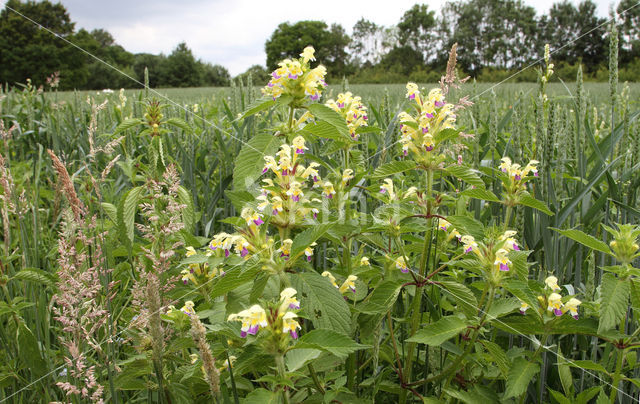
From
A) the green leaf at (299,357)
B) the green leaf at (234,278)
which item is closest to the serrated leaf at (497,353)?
the green leaf at (299,357)

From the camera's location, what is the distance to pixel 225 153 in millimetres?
2264

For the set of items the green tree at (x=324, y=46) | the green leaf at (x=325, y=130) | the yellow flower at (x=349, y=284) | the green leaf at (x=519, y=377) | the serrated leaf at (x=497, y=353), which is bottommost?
the green leaf at (x=519, y=377)

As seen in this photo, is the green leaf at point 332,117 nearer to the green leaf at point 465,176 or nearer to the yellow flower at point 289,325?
the green leaf at point 465,176

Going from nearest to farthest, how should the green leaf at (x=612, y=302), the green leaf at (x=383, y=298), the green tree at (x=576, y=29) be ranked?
the green leaf at (x=612, y=302) → the green leaf at (x=383, y=298) → the green tree at (x=576, y=29)

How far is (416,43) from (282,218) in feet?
51.1

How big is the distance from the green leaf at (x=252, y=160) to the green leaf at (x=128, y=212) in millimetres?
365

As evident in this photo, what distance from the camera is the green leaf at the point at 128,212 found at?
1.28 m

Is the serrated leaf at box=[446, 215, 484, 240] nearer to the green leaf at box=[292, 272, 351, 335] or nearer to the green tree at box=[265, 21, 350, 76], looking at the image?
the green leaf at box=[292, 272, 351, 335]

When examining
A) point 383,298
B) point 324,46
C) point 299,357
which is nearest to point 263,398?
point 299,357

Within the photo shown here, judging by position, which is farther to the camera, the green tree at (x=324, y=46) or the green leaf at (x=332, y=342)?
the green tree at (x=324, y=46)

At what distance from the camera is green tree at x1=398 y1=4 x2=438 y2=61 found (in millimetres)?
13795

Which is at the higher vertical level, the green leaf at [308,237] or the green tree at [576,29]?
the green tree at [576,29]

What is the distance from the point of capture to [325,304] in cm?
95

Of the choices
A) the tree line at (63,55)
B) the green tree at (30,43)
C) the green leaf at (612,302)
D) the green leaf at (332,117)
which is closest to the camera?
the green leaf at (612,302)
